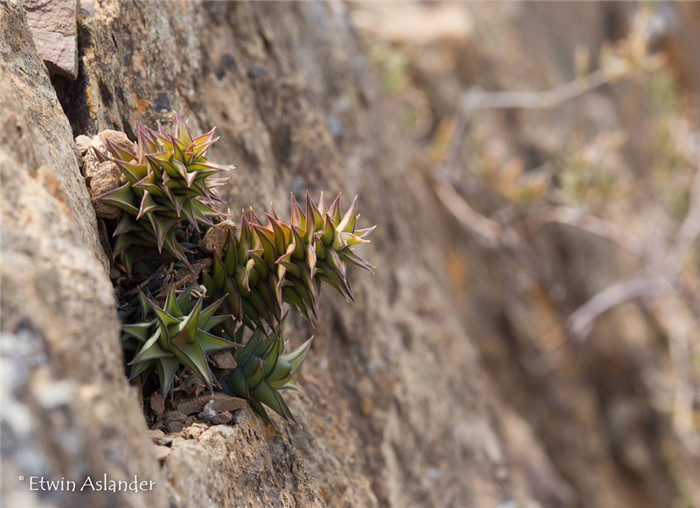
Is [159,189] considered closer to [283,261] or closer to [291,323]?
[283,261]

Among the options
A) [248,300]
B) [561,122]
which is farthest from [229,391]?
[561,122]

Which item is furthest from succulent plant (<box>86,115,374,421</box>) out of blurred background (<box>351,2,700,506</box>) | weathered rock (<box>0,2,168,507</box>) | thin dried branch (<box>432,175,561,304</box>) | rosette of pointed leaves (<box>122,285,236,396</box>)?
thin dried branch (<box>432,175,561,304</box>)

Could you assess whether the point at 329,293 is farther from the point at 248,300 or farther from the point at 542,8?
the point at 542,8

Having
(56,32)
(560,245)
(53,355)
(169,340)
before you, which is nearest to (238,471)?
(169,340)

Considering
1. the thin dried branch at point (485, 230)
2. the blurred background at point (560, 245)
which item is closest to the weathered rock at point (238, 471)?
the blurred background at point (560, 245)

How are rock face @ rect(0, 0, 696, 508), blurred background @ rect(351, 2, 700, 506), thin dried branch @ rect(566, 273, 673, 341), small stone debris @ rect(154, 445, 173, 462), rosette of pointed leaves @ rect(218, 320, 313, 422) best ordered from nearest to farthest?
rock face @ rect(0, 0, 696, 508)
small stone debris @ rect(154, 445, 173, 462)
rosette of pointed leaves @ rect(218, 320, 313, 422)
thin dried branch @ rect(566, 273, 673, 341)
blurred background @ rect(351, 2, 700, 506)

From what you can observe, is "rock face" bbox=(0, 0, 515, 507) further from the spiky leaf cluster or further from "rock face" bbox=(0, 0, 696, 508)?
the spiky leaf cluster

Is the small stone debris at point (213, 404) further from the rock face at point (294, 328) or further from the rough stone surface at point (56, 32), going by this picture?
the rough stone surface at point (56, 32)
